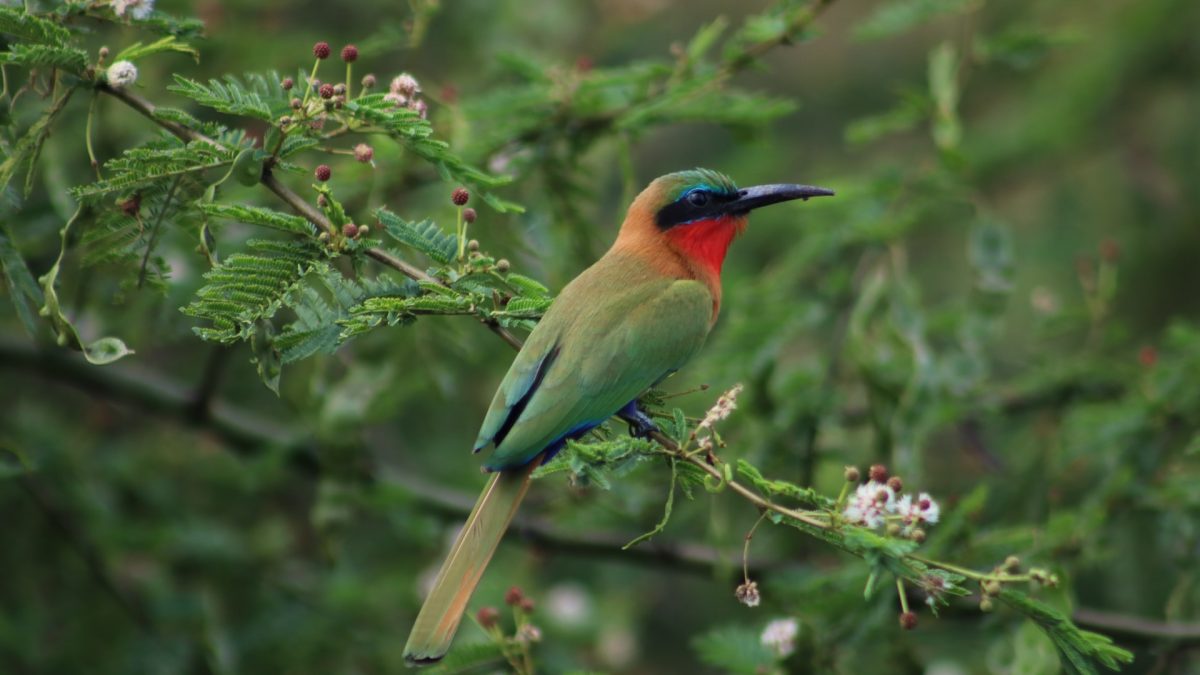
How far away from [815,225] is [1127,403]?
4.08 feet

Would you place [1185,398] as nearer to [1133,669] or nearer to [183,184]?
[1133,669]

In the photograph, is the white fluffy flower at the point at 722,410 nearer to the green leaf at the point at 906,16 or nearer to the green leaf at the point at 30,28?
the green leaf at the point at 30,28

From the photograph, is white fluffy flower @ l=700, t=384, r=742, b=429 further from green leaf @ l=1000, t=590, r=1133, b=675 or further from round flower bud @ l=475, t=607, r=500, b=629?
round flower bud @ l=475, t=607, r=500, b=629

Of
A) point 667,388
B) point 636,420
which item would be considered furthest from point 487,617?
point 667,388

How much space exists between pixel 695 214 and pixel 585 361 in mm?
819

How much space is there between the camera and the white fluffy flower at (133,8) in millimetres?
2658

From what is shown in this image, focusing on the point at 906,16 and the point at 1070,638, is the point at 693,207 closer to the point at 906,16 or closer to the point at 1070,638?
the point at 906,16

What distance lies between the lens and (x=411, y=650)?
2623 millimetres

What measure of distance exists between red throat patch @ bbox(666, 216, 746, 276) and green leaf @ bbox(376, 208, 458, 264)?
3.35ft

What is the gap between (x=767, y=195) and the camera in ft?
11.5

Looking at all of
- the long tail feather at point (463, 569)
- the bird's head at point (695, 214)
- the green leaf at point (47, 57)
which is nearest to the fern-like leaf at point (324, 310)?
the long tail feather at point (463, 569)

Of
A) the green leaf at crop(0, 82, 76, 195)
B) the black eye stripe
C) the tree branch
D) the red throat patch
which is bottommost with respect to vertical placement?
the tree branch

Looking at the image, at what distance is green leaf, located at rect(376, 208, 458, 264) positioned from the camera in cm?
262

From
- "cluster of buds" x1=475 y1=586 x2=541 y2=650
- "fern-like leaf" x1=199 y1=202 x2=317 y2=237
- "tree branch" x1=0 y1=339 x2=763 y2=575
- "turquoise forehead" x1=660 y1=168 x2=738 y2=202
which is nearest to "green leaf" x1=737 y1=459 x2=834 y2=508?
"cluster of buds" x1=475 y1=586 x2=541 y2=650
